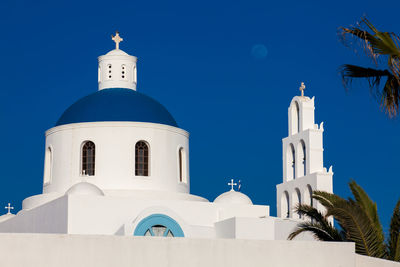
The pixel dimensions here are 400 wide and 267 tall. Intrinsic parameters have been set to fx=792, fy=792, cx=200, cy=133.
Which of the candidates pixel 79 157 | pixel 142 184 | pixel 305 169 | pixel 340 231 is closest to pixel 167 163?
pixel 142 184

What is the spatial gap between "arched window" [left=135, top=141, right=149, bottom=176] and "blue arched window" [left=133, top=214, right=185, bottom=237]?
11.1 ft

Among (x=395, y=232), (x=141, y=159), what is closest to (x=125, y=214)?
(x=141, y=159)

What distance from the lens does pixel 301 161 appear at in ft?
86.5

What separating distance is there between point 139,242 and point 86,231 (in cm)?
939

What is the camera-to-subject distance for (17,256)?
13.2 metres

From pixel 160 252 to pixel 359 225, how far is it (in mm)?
→ 3835

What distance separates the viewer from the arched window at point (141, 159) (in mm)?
25703

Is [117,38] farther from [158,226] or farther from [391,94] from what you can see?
[391,94]

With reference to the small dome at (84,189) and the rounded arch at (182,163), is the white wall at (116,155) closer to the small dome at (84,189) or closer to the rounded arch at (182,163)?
the rounded arch at (182,163)

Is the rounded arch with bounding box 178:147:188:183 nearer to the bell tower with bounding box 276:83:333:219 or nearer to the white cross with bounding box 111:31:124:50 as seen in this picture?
the bell tower with bounding box 276:83:333:219

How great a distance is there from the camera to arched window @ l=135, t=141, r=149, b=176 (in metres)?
25.7

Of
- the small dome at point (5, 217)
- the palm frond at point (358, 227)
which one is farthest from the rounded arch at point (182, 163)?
the palm frond at point (358, 227)

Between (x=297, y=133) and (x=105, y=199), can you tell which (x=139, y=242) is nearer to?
(x=105, y=199)

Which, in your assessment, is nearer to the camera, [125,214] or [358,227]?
[358,227]
